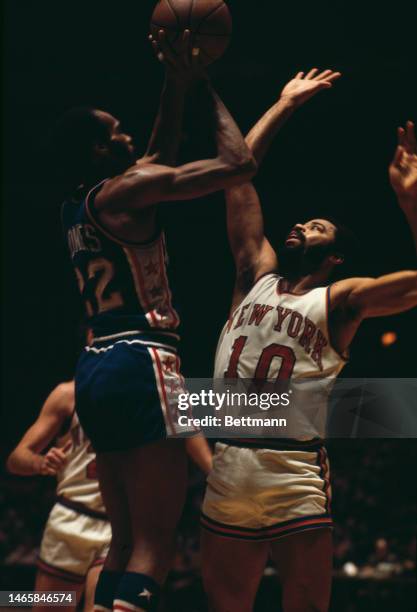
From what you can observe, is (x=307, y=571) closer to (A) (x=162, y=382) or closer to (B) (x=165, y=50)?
(A) (x=162, y=382)

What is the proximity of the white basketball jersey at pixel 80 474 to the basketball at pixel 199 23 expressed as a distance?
6.88 feet

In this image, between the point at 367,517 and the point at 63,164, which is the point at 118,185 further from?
the point at 367,517

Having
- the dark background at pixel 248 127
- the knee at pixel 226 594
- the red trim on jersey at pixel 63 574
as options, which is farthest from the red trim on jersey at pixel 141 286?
the red trim on jersey at pixel 63 574

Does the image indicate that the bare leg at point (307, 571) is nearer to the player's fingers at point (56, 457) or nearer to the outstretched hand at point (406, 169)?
the player's fingers at point (56, 457)

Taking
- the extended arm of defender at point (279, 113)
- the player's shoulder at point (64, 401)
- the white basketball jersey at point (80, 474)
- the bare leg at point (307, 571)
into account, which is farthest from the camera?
the player's shoulder at point (64, 401)

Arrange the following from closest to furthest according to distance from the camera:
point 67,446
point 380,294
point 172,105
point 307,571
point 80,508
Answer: point 172,105, point 307,571, point 380,294, point 80,508, point 67,446

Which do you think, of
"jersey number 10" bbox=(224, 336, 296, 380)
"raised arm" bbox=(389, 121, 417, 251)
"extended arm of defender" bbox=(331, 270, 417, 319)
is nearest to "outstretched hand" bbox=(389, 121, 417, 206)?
"raised arm" bbox=(389, 121, 417, 251)

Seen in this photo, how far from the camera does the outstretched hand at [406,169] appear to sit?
3955 millimetres

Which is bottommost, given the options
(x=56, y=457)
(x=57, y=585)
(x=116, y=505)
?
(x=57, y=585)

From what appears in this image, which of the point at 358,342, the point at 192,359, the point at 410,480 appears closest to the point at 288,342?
the point at 192,359

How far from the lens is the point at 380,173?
7.00 m

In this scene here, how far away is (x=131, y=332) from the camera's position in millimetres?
3332

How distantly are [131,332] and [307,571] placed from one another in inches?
47.9

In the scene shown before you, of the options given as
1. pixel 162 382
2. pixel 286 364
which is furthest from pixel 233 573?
pixel 162 382
